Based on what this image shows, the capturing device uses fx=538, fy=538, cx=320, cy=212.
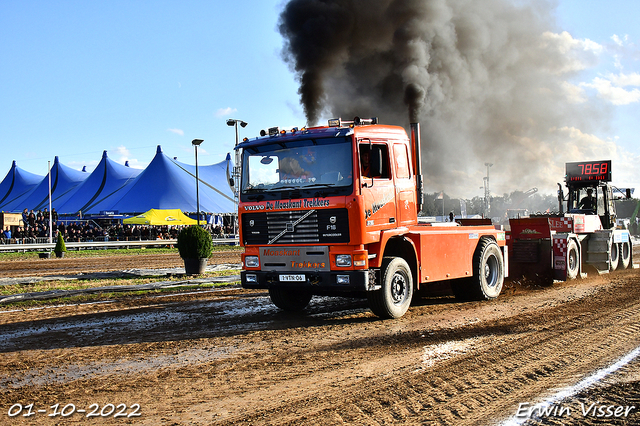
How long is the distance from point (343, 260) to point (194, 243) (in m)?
9.65

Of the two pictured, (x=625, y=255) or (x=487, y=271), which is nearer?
(x=487, y=271)

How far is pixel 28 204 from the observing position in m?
53.1

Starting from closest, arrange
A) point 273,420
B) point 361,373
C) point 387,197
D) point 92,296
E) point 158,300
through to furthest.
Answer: point 273,420, point 361,373, point 387,197, point 158,300, point 92,296

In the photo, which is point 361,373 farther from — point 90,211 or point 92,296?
point 90,211

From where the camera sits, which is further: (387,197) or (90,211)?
(90,211)

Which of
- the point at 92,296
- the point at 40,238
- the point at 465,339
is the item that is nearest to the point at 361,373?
the point at 465,339

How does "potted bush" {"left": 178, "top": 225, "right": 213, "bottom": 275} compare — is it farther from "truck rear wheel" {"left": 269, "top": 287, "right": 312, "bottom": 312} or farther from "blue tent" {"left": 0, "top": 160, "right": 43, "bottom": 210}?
"blue tent" {"left": 0, "top": 160, "right": 43, "bottom": 210}

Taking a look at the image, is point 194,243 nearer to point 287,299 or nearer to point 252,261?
point 287,299

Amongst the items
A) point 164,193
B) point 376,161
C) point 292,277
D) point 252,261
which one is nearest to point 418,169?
point 376,161

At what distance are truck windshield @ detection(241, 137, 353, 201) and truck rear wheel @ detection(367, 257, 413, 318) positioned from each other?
4.96ft

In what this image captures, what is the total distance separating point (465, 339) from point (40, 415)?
16.3ft

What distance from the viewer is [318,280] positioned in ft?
26.7

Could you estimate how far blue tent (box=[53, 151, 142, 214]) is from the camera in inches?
1813

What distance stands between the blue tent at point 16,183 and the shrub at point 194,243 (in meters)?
49.4
